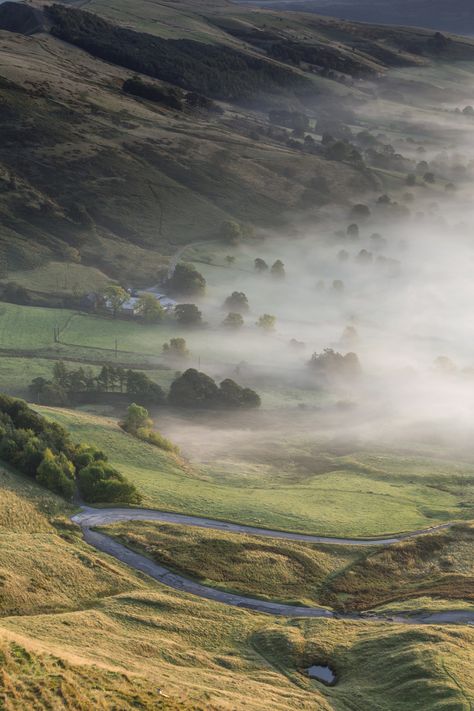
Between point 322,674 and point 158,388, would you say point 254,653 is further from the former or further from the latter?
point 158,388

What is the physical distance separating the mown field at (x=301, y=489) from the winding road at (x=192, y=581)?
217 cm

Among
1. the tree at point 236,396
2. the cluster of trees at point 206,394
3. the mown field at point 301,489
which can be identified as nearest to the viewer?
the mown field at point 301,489

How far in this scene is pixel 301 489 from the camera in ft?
412

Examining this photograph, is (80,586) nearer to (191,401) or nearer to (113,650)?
Result: (113,650)

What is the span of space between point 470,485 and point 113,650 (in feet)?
282

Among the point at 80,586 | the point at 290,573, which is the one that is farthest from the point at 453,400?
the point at 80,586

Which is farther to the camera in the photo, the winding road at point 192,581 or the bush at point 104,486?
the bush at point 104,486

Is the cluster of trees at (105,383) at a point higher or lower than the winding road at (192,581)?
lower

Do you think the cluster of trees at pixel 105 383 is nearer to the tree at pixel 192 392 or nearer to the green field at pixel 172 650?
the tree at pixel 192 392

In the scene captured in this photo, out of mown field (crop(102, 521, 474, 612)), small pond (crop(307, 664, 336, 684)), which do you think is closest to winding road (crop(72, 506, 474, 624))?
mown field (crop(102, 521, 474, 612))

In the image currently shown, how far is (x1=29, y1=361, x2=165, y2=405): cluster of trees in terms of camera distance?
6575 inches

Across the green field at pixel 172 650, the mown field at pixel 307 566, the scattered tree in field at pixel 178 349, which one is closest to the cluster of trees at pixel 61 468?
the mown field at pixel 307 566

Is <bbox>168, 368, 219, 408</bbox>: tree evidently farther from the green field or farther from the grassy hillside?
the grassy hillside

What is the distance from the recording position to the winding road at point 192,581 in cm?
8294
